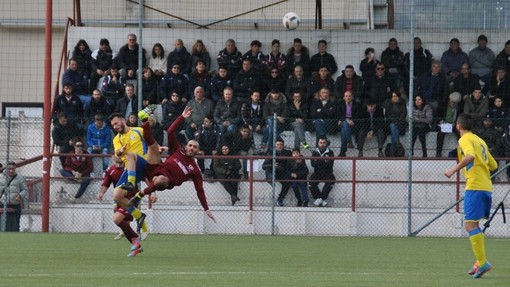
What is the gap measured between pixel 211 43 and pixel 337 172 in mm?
5508

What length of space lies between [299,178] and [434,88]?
387 cm

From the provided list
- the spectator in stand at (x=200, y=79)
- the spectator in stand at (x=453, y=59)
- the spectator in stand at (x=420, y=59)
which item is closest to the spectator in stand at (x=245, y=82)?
the spectator in stand at (x=200, y=79)

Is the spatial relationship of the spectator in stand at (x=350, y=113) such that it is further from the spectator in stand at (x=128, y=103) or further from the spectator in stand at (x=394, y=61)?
the spectator in stand at (x=128, y=103)

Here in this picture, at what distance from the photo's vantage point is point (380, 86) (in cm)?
2569

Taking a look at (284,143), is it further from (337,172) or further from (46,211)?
(46,211)

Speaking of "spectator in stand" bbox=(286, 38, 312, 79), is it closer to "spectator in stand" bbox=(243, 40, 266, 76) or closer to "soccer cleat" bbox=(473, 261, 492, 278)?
"spectator in stand" bbox=(243, 40, 266, 76)

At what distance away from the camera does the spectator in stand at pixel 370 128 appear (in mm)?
24906

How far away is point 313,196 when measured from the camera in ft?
80.7

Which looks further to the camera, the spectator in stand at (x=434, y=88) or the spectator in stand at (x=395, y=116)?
the spectator in stand at (x=434, y=88)

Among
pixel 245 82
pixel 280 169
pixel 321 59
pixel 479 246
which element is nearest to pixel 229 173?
pixel 280 169

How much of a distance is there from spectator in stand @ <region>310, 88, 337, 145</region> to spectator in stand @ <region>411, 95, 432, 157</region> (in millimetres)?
1734

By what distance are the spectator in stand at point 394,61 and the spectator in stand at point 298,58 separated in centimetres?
175

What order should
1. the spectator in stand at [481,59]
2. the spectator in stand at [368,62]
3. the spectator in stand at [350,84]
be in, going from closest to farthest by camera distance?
the spectator in stand at [350,84] → the spectator in stand at [368,62] → the spectator in stand at [481,59]

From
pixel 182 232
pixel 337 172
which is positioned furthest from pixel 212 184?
pixel 337 172
